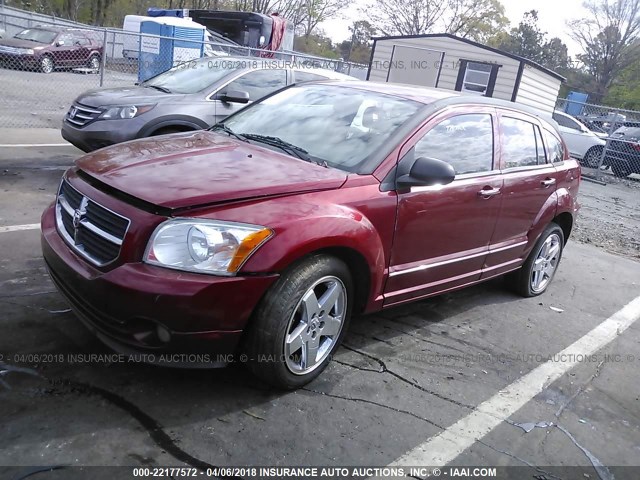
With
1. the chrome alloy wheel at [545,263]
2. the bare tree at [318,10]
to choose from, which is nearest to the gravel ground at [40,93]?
the chrome alloy wheel at [545,263]

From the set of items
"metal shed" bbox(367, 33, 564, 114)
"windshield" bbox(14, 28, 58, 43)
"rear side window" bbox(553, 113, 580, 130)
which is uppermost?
"metal shed" bbox(367, 33, 564, 114)

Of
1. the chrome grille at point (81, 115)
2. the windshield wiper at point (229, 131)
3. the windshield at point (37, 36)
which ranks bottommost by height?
the chrome grille at point (81, 115)

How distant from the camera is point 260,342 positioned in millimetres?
2861

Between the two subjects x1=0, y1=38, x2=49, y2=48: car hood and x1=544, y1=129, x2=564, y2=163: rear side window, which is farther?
x1=0, y1=38, x2=49, y2=48: car hood

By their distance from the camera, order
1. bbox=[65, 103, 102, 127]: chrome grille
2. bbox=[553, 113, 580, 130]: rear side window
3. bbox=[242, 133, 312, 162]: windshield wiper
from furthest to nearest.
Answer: bbox=[553, 113, 580, 130]: rear side window
bbox=[65, 103, 102, 127]: chrome grille
bbox=[242, 133, 312, 162]: windshield wiper

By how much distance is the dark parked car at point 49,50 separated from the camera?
16922 millimetres

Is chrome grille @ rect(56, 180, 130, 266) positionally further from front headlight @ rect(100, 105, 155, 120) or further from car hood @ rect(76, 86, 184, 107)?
car hood @ rect(76, 86, 184, 107)

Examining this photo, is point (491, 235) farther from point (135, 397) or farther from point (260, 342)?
point (135, 397)

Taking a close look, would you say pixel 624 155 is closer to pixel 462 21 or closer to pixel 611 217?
pixel 611 217

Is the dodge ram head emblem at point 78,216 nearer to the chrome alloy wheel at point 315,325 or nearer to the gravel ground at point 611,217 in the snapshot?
the chrome alloy wheel at point 315,325

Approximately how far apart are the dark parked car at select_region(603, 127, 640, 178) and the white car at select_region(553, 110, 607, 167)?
384mm

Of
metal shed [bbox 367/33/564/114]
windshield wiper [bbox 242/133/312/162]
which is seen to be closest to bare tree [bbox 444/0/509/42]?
metal shed [bbox 367/33/564/114]

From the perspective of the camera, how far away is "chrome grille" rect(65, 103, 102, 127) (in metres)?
6.81

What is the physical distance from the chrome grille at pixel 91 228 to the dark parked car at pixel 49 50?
1583 centimetres
